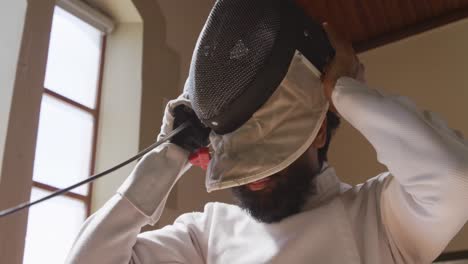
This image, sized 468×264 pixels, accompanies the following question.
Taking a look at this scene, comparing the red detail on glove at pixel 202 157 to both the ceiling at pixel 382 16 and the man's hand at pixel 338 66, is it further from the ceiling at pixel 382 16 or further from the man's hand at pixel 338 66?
the ceiling at pixel 382 16

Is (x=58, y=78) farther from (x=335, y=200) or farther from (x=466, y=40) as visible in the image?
(x=466, y=40)

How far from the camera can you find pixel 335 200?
94 cm

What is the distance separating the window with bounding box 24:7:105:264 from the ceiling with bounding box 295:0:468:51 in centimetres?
110

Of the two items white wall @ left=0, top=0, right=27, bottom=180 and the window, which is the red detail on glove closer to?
white wall @ left=0, top=0, right=27, bottom=180

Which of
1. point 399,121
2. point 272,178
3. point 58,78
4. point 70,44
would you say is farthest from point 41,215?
point 399,121

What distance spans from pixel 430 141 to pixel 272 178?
0.92ft

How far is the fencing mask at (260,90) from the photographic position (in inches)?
32.6

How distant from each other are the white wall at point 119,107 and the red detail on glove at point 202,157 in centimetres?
69

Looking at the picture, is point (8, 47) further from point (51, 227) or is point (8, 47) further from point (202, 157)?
point (202, 157)

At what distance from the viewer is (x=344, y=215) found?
0.89 metres

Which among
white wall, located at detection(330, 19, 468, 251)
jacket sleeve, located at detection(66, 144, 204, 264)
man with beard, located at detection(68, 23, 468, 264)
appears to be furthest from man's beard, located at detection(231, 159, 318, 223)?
white wall, located at detection(330, 19, 468, 251)

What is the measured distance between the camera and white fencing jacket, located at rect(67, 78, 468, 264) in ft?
2.46

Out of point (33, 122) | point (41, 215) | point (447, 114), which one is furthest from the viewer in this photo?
point (447, 114)

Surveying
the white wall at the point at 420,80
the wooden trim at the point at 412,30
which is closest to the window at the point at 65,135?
the white wall at the point at 420,80
